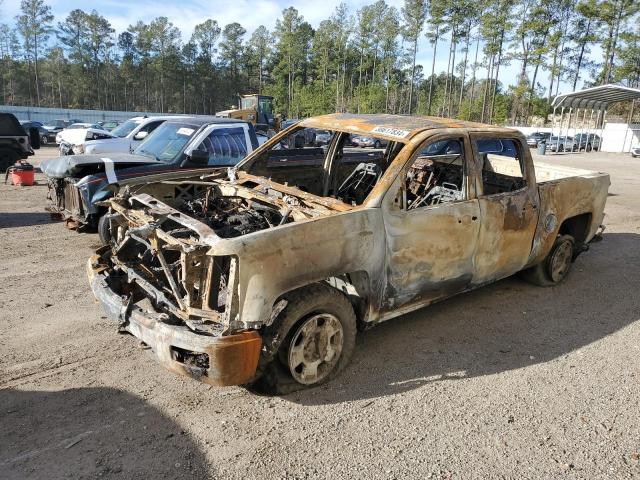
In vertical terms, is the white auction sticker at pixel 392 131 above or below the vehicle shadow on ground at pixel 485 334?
above

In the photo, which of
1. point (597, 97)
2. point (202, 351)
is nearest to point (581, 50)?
point (597, 97)

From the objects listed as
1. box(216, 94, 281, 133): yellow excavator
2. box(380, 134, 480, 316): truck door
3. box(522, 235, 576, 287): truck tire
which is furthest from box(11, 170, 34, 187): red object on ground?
box(216, 94, 281, 133): yellow excavator

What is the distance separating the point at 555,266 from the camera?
585 cm

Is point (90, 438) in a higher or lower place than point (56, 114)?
lower

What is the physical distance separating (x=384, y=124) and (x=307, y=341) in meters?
2.11

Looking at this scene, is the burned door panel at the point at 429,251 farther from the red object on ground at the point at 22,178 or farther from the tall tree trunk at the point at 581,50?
the tall tree trunk at the point at 581,50

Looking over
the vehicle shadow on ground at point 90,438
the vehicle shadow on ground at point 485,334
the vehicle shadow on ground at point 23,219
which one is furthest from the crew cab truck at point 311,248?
the vehicle shadow on ground at point 23,219

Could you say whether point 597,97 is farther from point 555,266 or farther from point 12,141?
point 12,141

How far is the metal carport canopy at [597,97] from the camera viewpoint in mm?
27406

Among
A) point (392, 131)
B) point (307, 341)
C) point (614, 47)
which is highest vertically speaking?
point (614, 47)

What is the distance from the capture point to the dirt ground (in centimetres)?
287

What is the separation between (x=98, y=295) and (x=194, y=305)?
101 centimetres

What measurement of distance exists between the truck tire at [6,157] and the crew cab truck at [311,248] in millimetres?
13492

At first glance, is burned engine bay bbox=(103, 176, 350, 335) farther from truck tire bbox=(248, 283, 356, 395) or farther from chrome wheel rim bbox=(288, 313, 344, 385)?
chrome wheel rim bbox=(288, 313, 344, 385)
